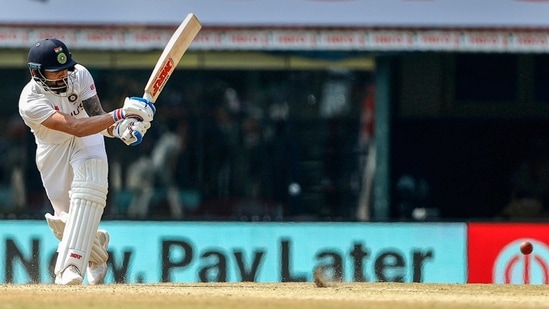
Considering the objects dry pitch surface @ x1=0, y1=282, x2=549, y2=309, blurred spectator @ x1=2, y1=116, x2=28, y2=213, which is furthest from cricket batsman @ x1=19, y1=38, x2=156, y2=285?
blurred spectator @ x1=2, y1=116, x2=28, y2=213

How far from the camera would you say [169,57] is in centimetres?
870

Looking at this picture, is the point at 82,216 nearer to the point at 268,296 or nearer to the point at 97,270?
the point at 97,270

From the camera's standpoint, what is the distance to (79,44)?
44.0 ft

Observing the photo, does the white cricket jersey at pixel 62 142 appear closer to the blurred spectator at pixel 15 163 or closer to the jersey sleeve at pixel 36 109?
the jersey sleeve at pixel 36 109

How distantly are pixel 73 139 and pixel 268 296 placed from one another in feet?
4.94

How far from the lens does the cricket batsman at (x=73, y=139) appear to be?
8141mm

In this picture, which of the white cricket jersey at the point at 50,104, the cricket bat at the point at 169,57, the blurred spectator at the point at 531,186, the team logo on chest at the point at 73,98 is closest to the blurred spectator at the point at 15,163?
the blurred spectator at the point at 531,186

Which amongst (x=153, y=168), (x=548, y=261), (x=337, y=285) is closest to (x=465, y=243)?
(x=548, y=261)

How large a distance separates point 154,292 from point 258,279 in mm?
3387

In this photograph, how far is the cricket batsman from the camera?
814 centimetres

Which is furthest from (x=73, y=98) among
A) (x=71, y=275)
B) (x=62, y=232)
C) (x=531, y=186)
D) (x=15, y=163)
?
(x=531, y=186)

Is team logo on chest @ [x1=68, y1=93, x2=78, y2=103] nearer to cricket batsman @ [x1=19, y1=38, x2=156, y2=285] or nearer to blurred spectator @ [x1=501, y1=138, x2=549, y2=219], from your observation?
cricket batsman @ [x1=19, y1=38, x2=156, y2=285]

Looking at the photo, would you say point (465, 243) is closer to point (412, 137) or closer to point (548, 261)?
point (548, 261)

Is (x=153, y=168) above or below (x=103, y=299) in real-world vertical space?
above
